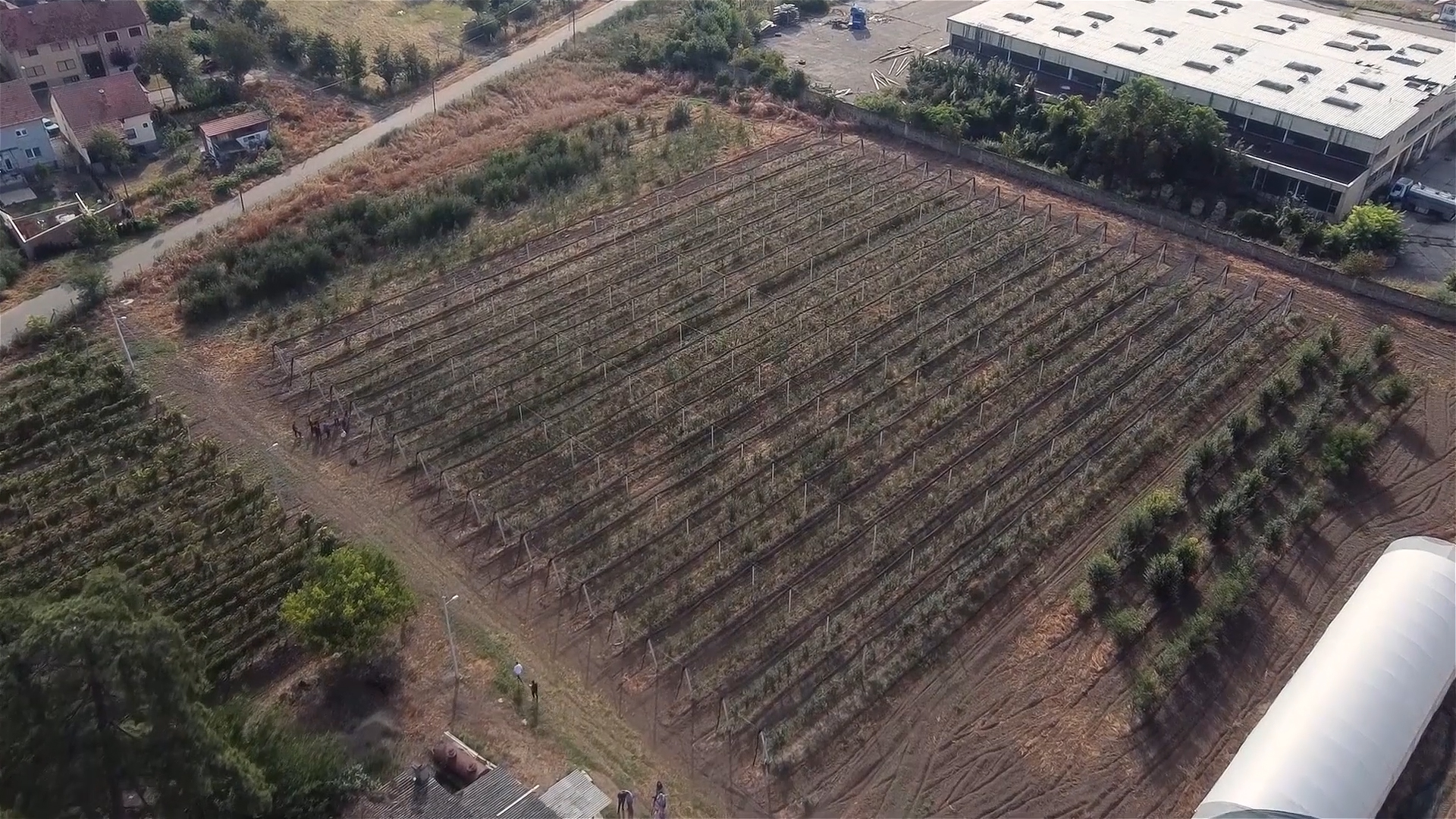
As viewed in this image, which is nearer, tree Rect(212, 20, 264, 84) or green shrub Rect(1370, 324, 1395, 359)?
A: green shrub Rect(1370, 324, 1395, 359)

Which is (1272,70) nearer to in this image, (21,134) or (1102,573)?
(1102,573)

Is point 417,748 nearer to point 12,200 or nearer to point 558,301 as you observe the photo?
point 558,301

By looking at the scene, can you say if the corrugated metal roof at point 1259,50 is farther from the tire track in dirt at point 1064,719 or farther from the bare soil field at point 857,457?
the tire track in dirt at point 1064,719

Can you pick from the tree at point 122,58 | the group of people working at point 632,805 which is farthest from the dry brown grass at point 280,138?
the group of people working at point 632,805

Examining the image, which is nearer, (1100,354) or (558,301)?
(1100,354)

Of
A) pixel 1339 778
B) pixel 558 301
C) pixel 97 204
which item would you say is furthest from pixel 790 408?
pixel 97 204

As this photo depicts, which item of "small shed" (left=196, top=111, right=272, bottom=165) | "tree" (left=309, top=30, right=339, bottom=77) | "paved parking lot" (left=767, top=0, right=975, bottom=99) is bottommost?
"paved parking lot" (left=767, top=0, right=975, bottom=99)

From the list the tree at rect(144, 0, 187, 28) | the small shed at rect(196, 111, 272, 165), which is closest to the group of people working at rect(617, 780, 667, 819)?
the small shed at rect(196, 111, 272, 165)

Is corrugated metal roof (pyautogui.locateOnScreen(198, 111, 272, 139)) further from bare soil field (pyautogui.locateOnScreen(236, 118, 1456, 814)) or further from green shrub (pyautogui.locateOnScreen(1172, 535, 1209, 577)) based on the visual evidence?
green shrub (pyautogui.locateOnScreen(1172, 535, 1209, 577))
